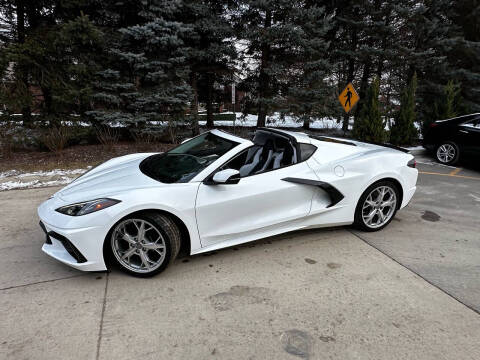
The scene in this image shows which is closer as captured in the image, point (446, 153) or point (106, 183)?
point (106, 183)

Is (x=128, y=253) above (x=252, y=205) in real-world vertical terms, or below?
below

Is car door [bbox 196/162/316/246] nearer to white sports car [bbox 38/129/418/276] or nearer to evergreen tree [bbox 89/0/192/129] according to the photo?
white sports car [bbox 38/129/418/276]

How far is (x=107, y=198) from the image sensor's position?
104 inches

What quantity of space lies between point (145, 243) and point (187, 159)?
103 centimetres

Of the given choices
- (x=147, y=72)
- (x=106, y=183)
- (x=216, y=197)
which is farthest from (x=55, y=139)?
(x=216, y=197)

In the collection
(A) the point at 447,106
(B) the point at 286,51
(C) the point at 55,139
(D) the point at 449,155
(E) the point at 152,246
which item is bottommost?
(E) the point at 152,246

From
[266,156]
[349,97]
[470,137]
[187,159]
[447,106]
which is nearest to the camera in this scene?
[187,159]

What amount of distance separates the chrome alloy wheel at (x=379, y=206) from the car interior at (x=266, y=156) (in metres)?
1.12

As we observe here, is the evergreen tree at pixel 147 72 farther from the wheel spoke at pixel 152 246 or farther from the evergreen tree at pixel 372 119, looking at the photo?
the wheel spoke at pixel 152 246

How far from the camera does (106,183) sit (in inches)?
116

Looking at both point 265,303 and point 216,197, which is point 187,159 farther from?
point 265,303

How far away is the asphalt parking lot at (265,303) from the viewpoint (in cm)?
205

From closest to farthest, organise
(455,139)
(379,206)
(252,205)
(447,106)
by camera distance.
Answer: (252,205), (379,206), (455,139), (447,106)

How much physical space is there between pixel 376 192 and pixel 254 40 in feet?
26.2
